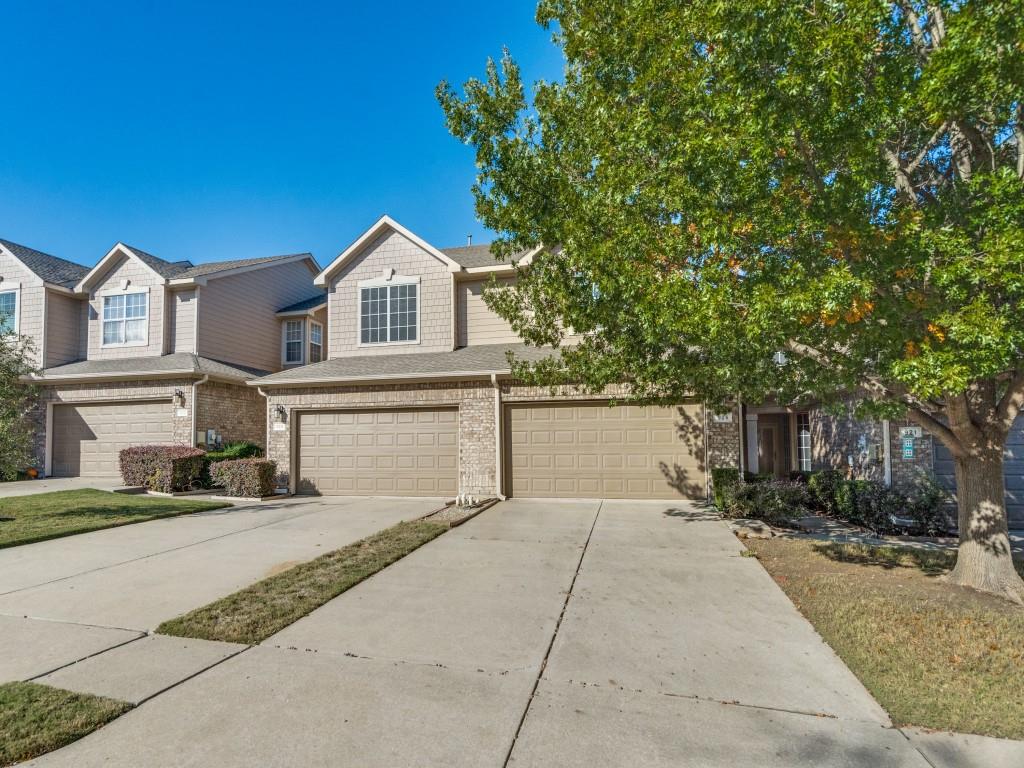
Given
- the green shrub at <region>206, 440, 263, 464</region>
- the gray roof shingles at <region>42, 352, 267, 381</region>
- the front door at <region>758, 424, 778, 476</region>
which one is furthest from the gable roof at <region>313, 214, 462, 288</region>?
the front door at <region>758, 424, 778, 476</region>

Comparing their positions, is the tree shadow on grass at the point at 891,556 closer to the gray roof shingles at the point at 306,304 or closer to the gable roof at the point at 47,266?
the gray roof shingles at the point at 306,304

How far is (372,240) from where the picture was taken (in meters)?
14.8

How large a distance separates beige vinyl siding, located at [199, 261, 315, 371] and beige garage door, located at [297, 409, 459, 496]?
5.89m

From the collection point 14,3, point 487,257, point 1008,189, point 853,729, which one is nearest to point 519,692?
point 853,729

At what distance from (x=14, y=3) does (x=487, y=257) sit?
36.2 ft

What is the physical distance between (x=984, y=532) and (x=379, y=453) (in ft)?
36.9

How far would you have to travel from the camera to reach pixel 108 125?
14.6m

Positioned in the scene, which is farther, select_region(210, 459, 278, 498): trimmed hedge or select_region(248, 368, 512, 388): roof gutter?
select_region(210, 459, 278, 498): trimmed hedge

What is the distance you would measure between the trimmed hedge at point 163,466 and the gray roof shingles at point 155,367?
2.20 m

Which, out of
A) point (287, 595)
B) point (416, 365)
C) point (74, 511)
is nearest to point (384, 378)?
point (416, 365)

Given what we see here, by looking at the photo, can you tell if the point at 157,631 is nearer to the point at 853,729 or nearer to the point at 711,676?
the point at 711,676

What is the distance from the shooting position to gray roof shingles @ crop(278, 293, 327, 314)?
19.5m

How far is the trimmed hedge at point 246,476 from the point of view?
1274 centimetres

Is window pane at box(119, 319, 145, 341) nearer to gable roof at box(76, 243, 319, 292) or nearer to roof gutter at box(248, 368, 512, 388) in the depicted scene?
gable roof at box(76, 243, 319, 292)
